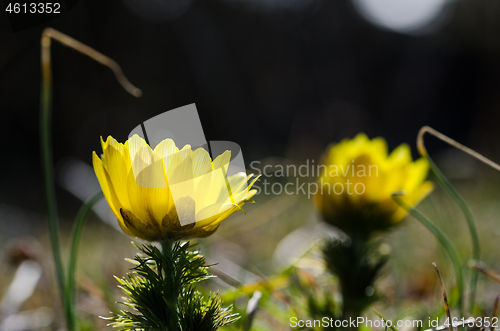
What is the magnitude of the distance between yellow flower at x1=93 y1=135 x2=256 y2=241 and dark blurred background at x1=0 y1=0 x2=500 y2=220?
475 centimetres

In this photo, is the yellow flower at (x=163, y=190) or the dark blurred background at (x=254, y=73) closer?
the yellow flower at (x=163, y=190)

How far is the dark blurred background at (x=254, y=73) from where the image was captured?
6383 mm

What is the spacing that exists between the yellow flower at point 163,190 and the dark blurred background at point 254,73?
4748 mm

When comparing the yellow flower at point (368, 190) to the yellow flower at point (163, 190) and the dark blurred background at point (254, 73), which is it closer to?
the yellow flower at point (163, 190)

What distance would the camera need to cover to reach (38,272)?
4.29 ft

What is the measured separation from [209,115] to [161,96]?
1.23 meters

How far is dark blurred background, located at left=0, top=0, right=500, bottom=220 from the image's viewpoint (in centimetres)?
638

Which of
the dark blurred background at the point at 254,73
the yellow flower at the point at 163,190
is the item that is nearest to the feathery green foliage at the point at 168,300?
the yellow flower at the point at 163,190

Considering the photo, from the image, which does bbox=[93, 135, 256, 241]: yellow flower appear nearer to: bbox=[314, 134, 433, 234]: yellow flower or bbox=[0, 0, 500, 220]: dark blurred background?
bbox=[314, 134, 433, 234]: yellow flower

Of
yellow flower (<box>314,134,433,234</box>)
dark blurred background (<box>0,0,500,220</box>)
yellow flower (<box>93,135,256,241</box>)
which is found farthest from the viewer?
→ dark blurred background (<box>0,0,500,220</box>)

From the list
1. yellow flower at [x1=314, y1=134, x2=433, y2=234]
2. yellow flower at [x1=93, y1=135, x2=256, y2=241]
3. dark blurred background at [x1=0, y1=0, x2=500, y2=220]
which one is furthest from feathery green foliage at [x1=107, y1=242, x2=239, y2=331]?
dark blurred background at [x1=0, y1=0, x2=500, y2=220]

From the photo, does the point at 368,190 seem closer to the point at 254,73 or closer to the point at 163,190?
the point at 163,190

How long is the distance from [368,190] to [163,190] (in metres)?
0.80

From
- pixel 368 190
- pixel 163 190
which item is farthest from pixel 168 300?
pixel 368 190
